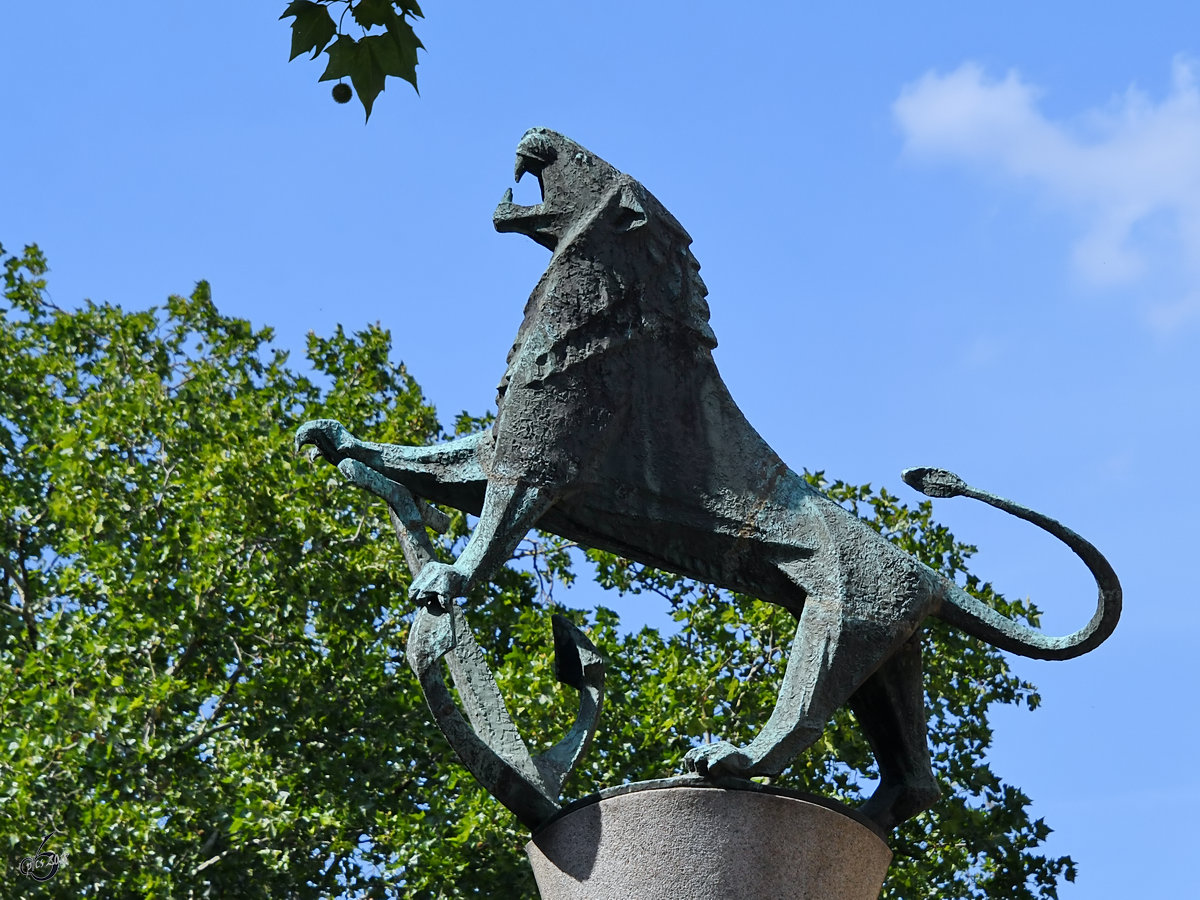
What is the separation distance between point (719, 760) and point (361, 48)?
88.6 inches

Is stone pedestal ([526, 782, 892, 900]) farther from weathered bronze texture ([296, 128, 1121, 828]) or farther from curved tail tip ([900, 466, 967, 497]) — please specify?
curved tail tip ([900, 466, 967, 497])

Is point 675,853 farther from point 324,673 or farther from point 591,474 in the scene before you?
point 324,673

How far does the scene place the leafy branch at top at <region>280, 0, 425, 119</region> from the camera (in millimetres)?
5684

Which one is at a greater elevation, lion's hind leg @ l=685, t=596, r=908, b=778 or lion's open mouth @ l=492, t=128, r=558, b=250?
lion's open mouth @ l=492, t=128, r=558, b=250

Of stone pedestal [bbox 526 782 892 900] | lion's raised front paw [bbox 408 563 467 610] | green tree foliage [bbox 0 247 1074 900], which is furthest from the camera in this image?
green tree foliage [bbox 0 247 1074 900]

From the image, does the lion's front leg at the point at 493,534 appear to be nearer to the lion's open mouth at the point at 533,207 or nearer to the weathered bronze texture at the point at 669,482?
the weathered bronze texture at the point at 669,482

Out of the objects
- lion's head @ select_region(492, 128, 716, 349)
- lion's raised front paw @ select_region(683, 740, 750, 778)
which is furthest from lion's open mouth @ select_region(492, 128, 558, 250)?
lion's raised front paw @ select_region(683, 740, 750, 778)

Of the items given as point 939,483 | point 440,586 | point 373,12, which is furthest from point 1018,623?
point 373,12

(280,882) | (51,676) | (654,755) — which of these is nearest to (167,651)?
(51,676)

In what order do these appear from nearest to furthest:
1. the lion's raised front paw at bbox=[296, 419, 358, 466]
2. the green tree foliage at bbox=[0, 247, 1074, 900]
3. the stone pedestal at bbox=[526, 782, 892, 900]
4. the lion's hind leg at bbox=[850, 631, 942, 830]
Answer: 1. the stone pedestal at bbox=[526, 782, 892, 900]
2. the lion's hind leg at bbox=[850, 631, 942, 830]
3. the lion's raised front paw at bbox=[296, 419, 358, 466]
4. the green tree foliage at bbox=[0, 247, 1074, 900]

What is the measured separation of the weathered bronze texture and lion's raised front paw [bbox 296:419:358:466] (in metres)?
0.11

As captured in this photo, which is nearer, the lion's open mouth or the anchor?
the anchor

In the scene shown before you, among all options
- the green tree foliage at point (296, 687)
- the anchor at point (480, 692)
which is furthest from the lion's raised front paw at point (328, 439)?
the green tree foliage at point (296, 687)

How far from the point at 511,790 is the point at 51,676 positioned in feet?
31.2
